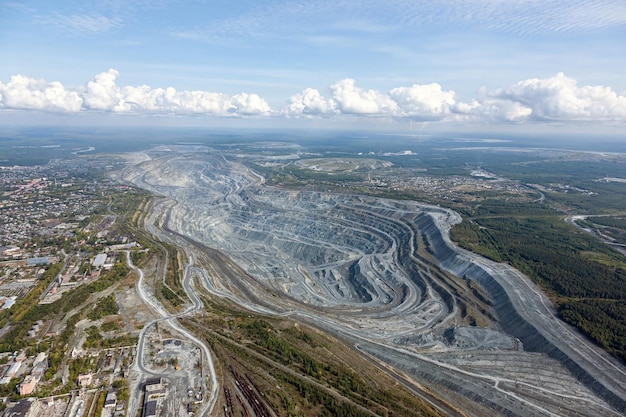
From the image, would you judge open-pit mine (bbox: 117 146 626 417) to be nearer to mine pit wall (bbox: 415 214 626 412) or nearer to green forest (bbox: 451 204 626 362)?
mine pit wall (bbox: 415 214 626 412)

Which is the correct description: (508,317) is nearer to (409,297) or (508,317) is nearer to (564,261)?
(409,297)

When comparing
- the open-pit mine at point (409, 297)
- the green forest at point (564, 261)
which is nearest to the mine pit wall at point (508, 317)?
the open-pit mine at point (409, 297)

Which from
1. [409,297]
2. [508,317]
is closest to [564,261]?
[508,317]

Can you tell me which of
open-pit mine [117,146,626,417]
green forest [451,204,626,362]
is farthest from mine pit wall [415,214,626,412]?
green forest [451,204,626,362]

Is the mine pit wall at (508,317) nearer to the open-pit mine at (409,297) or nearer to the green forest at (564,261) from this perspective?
the open-pit mine at (409,297)

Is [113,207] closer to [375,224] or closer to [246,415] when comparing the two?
[375,224]

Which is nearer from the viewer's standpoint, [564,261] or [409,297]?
[409,297]
